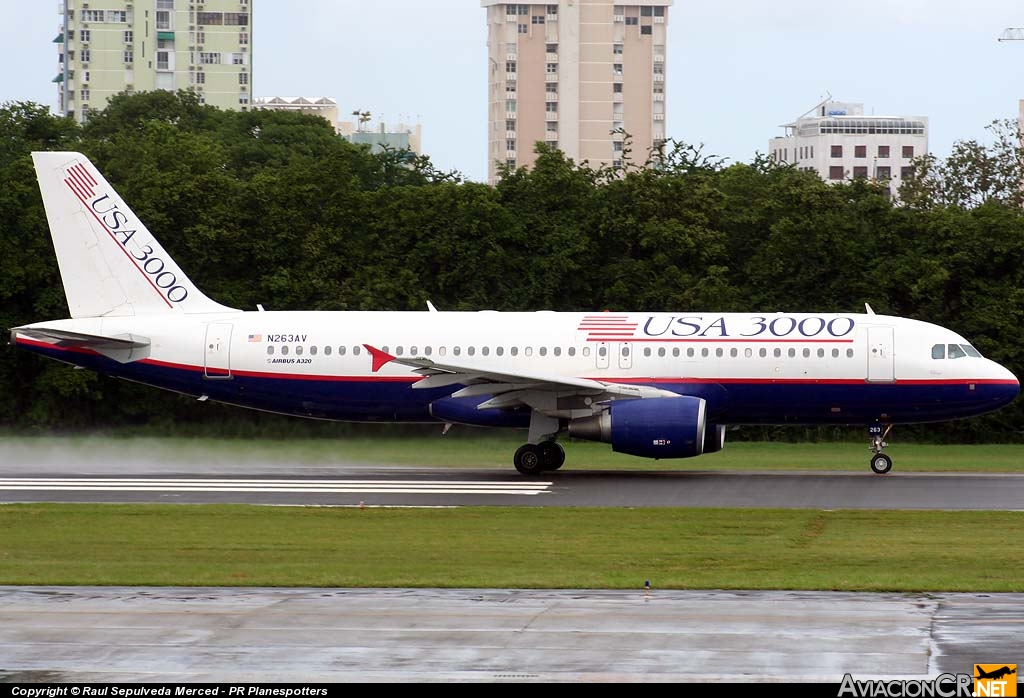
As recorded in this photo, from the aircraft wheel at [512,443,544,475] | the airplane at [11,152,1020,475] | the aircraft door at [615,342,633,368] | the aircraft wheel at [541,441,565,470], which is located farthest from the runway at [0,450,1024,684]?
the aircraft door at [615,342,633,368]

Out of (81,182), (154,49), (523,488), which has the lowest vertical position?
(523,488)

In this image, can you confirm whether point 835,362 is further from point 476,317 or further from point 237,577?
point 237,577

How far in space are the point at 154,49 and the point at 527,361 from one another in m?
168

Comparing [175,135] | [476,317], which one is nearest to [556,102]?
[175,135]

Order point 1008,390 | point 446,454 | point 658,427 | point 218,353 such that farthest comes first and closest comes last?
point 446,454
point 218,353
point 1008,390
point 658,427

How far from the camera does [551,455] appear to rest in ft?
106

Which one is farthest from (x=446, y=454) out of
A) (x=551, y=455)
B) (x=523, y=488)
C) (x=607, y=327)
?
(x=523, y=488)

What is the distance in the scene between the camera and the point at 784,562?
19625 millimetres

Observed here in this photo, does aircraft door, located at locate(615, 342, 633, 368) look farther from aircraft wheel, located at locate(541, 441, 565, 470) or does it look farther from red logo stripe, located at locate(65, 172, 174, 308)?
red logo stripe, located at locate(65, 172, 174, 308)

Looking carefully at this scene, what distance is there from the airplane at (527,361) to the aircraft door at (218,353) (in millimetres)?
31

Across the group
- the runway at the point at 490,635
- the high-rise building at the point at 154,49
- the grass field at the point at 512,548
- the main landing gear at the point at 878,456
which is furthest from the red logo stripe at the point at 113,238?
the high-rise building at the point at 154,49

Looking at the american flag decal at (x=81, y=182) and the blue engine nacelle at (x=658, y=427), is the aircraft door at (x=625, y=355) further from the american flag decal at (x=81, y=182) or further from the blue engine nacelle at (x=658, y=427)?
the american flag decal at (x=81, y=182)

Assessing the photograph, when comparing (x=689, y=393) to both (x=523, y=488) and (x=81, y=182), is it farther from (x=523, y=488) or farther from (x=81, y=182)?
(x=81, y=182)

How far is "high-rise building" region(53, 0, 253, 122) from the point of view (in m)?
188
